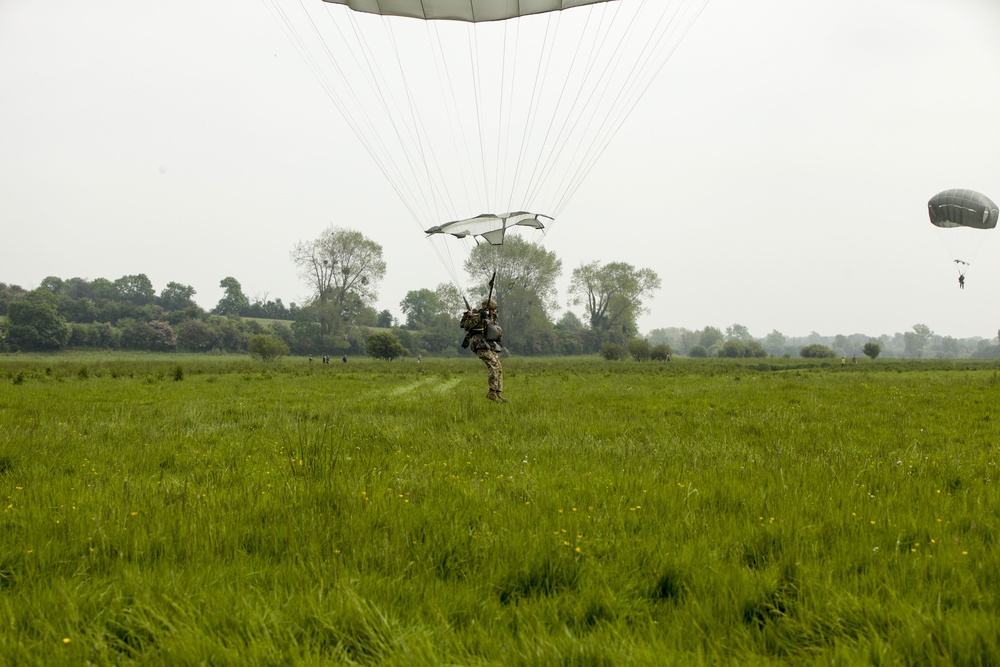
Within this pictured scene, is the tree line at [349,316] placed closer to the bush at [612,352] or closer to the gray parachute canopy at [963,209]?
the bush at [612,352]

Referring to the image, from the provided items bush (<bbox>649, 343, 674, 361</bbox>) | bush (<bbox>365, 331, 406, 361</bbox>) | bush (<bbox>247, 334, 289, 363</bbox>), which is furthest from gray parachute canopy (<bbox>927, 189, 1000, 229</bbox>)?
bush (<bbox>247, 334, 289, 363</bbox>)

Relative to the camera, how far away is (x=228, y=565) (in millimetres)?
2896

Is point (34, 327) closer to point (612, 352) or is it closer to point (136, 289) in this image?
point (136, 289)

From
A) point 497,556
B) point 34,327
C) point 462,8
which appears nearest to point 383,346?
point 462,8

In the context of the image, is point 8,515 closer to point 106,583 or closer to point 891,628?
point 106,583

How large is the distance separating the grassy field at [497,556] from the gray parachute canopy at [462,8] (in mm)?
7461

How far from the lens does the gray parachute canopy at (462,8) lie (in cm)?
→ 878

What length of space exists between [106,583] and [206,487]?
178 cm

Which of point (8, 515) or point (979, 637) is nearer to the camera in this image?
point (979, 637)

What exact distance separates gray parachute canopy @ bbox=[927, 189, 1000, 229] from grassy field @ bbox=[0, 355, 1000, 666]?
40.4 meters

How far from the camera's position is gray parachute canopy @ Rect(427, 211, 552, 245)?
15203mm

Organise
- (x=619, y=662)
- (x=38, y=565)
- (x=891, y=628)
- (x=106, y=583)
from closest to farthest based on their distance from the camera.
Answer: (x=619, y=662) → (x=891, y=628) → (x=106, y=583) → (x=38, y=565)

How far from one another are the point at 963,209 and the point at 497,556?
47.4m

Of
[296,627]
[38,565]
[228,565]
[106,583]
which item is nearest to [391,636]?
[296,627]
